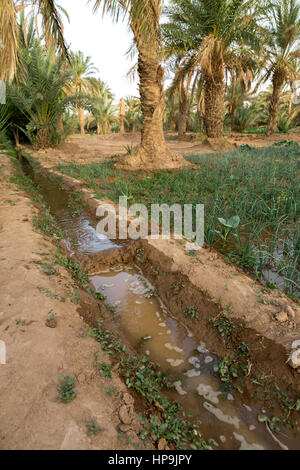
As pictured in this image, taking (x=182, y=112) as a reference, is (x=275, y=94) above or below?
above

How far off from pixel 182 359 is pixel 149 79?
6262 mm

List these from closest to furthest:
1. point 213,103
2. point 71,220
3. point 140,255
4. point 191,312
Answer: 1. point 191,312
2. point 140,255
3. point 71,220
4. point 213,103

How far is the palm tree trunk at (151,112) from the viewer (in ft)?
19.9

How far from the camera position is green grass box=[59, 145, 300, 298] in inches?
113

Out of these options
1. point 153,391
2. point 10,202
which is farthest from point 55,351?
point 10,202

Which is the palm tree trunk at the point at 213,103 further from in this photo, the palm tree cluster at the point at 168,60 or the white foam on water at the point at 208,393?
the white foam on water at the point at 208,393

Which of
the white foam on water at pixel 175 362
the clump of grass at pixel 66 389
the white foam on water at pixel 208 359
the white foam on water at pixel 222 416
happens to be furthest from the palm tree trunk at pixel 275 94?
the clump of grass at pixel 66 389

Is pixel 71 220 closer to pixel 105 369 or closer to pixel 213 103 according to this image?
pixel 105 369

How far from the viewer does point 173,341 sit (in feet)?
7.32

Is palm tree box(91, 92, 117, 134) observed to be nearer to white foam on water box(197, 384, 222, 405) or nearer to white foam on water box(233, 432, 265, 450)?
white foam on water box(197, 384, 222, 405)

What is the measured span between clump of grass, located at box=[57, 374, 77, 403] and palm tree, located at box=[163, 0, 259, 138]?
9596 mm

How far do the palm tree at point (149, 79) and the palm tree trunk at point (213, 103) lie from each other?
5.25 metres

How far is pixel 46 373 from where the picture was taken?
164 centimetres

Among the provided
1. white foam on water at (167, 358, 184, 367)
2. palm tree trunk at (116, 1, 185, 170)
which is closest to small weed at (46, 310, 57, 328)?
white foam on water at (167, 358, 184, 367)
